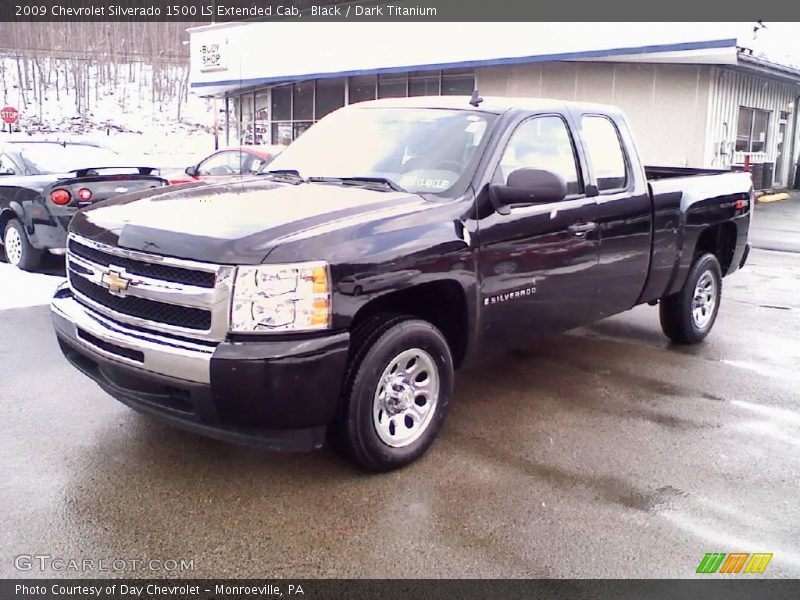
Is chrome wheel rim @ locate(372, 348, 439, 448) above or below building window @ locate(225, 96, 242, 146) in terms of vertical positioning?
below

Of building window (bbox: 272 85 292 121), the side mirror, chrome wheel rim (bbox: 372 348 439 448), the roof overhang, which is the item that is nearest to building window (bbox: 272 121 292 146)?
building window (bbox: 272 85 292 121)

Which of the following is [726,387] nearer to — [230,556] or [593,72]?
[230,556]

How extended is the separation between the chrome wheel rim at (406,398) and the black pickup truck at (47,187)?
546cm

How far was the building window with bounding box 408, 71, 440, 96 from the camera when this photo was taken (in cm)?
2245

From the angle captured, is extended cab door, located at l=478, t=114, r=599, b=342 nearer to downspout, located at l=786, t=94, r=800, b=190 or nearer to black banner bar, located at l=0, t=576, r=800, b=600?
black banner bar, located at l=0, t=576, r=800, b=600

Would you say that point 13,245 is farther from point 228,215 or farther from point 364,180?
point 228,215

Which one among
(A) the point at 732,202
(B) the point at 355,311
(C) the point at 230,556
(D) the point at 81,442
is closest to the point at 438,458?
(B) the point at 355,311

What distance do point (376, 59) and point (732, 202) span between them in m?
17.3

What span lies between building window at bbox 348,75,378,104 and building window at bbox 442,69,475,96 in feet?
8.69

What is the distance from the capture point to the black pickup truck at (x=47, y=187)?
805cm

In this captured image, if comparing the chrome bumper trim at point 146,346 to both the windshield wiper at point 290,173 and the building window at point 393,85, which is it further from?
Result: the building window at point 393,85

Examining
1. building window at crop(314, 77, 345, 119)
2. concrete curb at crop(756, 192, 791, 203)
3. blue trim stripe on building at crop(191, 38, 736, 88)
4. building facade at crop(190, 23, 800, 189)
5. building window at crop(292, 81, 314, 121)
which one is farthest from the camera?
building window at crop(292, 81, 314, 121)

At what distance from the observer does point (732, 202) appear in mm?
6625

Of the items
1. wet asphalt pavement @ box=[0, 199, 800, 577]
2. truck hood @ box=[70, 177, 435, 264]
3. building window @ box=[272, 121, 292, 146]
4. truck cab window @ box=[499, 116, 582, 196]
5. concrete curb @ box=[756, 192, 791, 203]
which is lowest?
wet asphalt pavement @ box=[0, 199, 800, 577]
